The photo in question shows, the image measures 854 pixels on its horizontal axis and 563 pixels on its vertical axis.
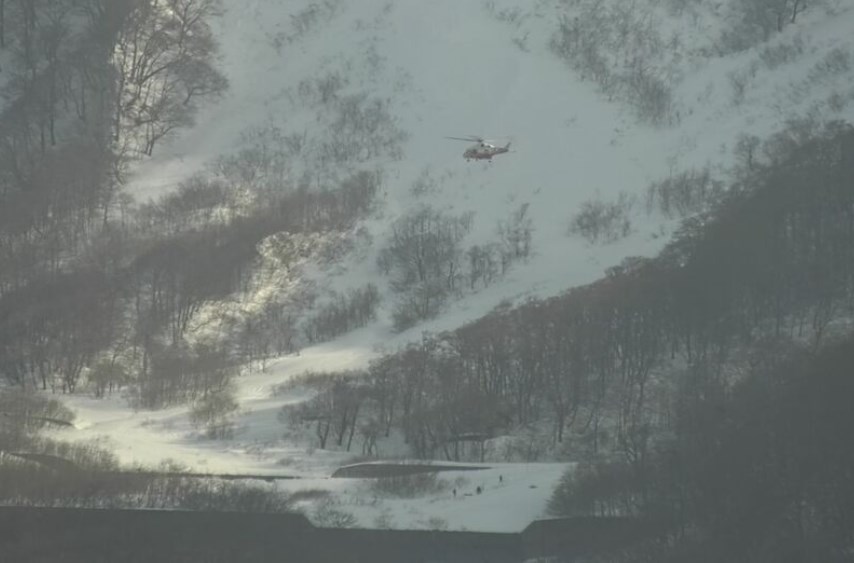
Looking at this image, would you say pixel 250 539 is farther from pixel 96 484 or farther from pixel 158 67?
pixel 158 67

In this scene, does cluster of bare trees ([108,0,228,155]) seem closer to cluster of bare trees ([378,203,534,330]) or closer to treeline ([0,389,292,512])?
cluster of bare trees ([378,203,534,330])

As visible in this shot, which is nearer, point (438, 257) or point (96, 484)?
point (96, 484)

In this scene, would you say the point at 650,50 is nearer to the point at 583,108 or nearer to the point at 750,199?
the point at 583,108

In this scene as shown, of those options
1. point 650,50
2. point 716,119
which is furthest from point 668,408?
point 650,50

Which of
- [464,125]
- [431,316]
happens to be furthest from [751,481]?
[464,125]

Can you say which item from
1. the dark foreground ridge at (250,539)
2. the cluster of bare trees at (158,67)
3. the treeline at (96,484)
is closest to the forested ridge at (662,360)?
the dark foreground ridge at (250,539)

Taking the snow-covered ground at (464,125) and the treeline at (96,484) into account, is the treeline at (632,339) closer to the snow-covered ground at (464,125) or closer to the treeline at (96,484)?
the snow-covered ground at (464,125)
